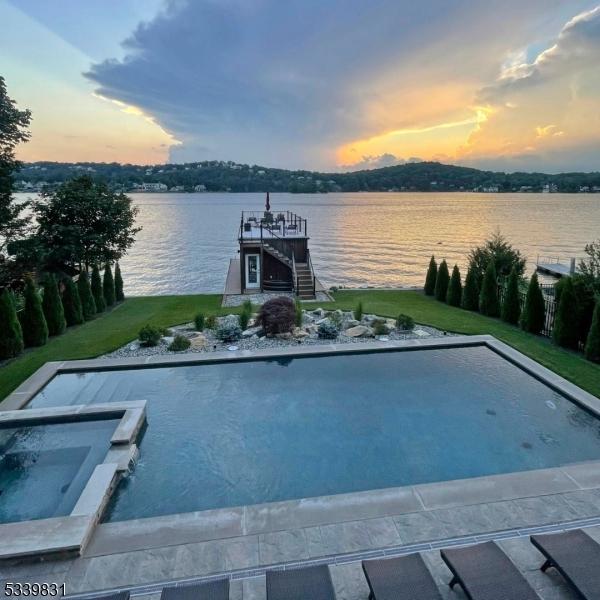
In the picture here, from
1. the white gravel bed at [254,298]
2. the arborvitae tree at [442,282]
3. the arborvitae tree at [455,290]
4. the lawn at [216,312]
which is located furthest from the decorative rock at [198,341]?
the arborvitae tree at [442,282]

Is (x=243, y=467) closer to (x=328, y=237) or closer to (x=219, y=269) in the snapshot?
(x=219, y=269)

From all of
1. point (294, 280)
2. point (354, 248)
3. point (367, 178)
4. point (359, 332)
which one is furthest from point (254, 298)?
point (367, 178)

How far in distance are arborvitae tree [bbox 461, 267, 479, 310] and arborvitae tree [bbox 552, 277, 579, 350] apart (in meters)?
4.66

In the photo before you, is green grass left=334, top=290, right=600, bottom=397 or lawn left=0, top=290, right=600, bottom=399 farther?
lawn left=0, top=290, right=600, bottom=399

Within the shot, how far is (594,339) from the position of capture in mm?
9656

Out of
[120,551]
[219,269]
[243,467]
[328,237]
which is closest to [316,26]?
[243,467]

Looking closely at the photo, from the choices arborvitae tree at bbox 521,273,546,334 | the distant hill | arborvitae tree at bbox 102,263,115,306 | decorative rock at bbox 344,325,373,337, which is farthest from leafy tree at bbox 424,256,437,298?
the distant hill

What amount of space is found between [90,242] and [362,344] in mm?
14024

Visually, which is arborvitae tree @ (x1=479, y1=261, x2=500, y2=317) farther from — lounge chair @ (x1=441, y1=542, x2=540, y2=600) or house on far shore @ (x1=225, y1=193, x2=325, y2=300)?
lounge chair @ (x1=441, y1=542, x2=540, y2=600)

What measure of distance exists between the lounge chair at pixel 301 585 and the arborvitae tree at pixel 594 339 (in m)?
9.06

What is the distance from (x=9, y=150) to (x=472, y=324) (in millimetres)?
14802

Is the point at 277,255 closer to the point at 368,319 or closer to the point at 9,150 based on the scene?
the point at 368,319

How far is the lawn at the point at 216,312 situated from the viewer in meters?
9.33

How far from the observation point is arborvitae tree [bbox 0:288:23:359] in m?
10.3
